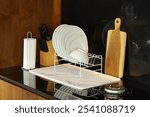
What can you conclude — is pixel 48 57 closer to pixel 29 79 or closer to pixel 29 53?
pixel 29 53

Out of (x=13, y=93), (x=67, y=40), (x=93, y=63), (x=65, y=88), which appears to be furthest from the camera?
(x=93, y=63)

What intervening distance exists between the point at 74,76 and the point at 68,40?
0.23 m

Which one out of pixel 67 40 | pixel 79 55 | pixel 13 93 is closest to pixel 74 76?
pixel 79 55

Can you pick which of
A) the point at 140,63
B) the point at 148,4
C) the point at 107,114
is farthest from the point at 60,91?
the point at 148,4

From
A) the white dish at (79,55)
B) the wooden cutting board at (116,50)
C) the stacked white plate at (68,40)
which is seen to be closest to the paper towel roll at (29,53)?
the stacked white plate at (68,40)

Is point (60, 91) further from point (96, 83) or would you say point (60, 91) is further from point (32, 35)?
point (32, 35)

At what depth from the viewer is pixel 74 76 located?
1.85m

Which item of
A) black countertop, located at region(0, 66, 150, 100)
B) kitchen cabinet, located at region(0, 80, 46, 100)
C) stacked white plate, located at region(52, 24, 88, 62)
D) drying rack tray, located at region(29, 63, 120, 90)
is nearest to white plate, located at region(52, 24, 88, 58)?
stacked white plate, located at region(52, 24, 88, 62)

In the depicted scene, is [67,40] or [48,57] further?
[48,57]

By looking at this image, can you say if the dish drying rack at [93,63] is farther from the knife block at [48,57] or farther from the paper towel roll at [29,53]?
the paper towel roll at [29,53]

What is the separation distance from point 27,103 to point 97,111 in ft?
1.14

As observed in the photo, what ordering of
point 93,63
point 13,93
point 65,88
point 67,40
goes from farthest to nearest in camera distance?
point 93,63
point 67,40
point 13,93
point 65,88

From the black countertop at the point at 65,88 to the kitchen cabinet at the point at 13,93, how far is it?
0.02 metres

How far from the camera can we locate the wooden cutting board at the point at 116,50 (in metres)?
1.86
